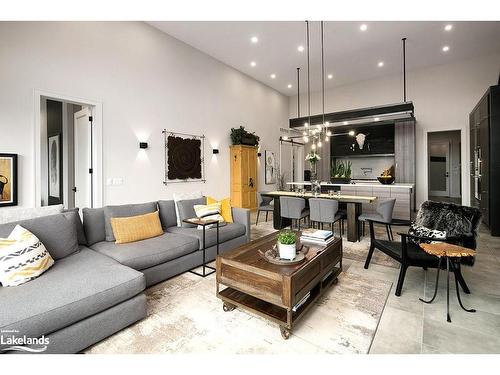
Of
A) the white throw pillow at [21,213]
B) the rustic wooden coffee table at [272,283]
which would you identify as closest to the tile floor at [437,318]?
the rustic wooden coffee table at [272,283]

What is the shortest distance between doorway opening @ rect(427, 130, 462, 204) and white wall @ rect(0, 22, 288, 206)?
851cm

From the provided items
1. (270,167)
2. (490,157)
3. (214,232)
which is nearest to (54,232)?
(214,232)

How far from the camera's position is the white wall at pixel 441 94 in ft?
22.1

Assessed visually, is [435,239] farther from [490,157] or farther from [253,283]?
[490,157]

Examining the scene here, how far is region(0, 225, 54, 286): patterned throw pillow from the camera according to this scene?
6.33ft

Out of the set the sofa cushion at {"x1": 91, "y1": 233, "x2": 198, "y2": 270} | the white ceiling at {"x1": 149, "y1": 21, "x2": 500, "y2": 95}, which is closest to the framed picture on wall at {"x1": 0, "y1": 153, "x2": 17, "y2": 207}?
the sofa cushion at {"x1": 91, "y1": 233, "x2": 198, "y2": 270}

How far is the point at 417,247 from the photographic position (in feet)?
9.39

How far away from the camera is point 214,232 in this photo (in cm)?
365

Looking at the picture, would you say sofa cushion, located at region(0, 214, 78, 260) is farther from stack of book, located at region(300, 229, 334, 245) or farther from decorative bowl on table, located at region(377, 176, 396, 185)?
decorative bowl on table, located at region(377, 176, 396, 185)

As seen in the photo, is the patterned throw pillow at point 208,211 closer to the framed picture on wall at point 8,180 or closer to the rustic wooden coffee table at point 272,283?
the rustic wooden coffee table at point 272,283

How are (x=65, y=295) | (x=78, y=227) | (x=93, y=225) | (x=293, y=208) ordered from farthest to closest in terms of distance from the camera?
(x=293, y=208) → (x=93, y=225) → (x=78, y=227) → (x=65, y=295)

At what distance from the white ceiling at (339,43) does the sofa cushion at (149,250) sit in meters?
4.37

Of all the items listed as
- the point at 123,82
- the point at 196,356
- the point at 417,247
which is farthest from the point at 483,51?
the point at 196,356

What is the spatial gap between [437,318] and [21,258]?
138 inches
